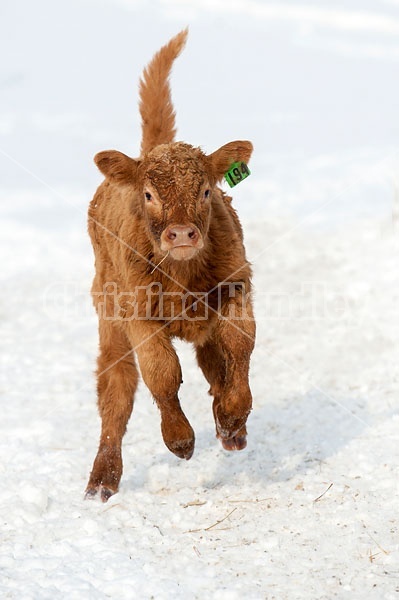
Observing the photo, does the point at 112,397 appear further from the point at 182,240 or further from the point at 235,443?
the point at 182,240

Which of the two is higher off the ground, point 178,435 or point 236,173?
point 236,173

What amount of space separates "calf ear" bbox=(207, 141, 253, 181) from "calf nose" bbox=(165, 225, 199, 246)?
887 mm

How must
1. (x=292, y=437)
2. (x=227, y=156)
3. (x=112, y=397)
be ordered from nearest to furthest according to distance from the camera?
(x=227, y=156)
(x=112, y=397)
(x=292, y=437)

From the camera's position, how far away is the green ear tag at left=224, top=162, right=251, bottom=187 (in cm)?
509

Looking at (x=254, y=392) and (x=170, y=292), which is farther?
(x=254, y=392)

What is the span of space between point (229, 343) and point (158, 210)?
937 mm

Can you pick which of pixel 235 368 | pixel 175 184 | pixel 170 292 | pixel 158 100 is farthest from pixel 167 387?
pixel 158 100

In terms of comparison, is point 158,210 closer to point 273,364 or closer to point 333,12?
point 273,364

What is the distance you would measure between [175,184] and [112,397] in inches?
65.1

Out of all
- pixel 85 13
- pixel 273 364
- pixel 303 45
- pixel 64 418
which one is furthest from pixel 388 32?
pixel 64 418

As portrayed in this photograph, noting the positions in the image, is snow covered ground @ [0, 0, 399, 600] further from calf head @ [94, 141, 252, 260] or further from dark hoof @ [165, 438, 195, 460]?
calf head @ [94, 141, 252, 260]

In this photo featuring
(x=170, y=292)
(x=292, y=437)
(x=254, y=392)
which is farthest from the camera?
(x=254, y=392)

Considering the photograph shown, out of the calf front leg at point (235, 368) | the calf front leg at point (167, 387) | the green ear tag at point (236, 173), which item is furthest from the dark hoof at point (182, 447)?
the green ear tag at point (236, 173)

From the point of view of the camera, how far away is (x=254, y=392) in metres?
7.15
